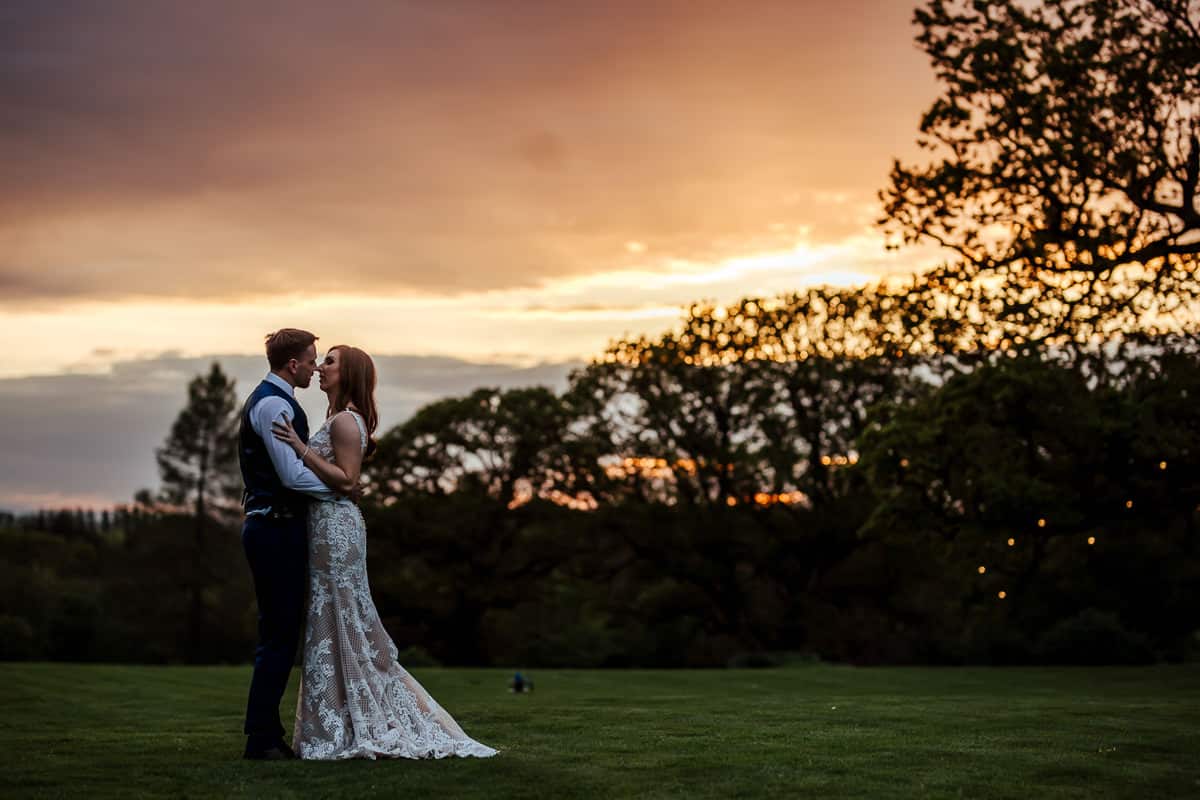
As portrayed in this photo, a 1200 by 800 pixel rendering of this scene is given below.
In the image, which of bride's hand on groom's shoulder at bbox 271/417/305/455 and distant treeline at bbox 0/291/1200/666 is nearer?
bride's hand on groom's shoulder at bbox 271/417/305/455

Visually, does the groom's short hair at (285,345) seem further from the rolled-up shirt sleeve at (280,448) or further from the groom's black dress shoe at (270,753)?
the groom's black dress shoe at (270,753)

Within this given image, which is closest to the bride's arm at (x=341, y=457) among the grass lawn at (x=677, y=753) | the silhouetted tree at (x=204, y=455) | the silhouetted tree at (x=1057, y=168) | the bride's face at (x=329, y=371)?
the bride's face at (x=329, y=371)

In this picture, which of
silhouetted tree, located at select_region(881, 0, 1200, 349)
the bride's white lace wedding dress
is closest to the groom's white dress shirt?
the bride's white lace wedding dress

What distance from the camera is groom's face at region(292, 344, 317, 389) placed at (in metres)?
9.80

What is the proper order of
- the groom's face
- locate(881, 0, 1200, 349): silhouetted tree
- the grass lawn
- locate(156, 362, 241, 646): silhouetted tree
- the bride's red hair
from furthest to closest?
locate(156, 362, 241, 646): silhouetted tree → locate(881, 0, 1200, 349): silhouetted tree → the bride's red hair → the groom's face → the grass lawn

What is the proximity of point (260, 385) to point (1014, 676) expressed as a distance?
2295 centimetres

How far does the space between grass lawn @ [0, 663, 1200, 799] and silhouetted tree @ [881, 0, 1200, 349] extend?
894 cm

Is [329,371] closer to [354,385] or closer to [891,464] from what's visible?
[354,385]

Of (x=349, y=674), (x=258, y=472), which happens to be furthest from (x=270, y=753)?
(x=258, y=472)

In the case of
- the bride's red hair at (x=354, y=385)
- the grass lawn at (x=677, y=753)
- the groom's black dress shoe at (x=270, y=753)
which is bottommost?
the grass lawn at (x=677, y=753)

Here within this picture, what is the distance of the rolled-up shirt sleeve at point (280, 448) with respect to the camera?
947cm

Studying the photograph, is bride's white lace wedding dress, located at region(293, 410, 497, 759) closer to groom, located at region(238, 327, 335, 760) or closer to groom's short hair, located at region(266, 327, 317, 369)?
groom, located at region(238, 327, 335, 760)

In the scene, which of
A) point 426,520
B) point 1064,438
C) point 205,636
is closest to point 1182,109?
point 1064,438

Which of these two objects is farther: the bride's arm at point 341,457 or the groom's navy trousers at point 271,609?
the bride's arm at point 341,457
